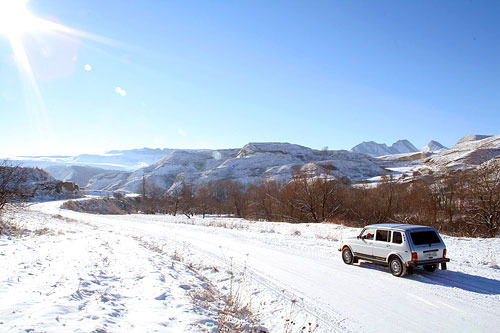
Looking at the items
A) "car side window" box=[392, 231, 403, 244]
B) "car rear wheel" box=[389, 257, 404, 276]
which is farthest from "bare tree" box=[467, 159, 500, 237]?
"car rear wheel" box=[389, 257, 404, 276]

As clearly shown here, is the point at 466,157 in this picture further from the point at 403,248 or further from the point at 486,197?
the point at 403,248

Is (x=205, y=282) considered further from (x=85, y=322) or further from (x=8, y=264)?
(x=8, y=264)

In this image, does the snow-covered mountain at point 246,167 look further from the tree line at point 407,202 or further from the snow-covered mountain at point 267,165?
the tree line at point 407,202

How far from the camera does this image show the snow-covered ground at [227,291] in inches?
220

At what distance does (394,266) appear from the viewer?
974 centimetres

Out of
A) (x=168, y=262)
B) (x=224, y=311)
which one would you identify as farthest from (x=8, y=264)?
(x=224, y=311)

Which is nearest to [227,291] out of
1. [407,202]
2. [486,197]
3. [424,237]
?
[424,237]

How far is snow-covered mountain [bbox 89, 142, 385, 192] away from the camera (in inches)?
4343

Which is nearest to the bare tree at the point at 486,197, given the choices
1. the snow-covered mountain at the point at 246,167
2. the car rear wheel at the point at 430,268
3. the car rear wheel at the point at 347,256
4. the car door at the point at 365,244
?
the car rear wheel at the point at 430,268

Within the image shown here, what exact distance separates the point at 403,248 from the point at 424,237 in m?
0.90

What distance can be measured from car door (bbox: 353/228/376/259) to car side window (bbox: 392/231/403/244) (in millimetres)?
912

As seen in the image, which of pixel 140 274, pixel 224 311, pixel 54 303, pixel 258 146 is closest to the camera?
pixel 54 303

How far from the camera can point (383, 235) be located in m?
10.5

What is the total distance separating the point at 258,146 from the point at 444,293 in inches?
6606
